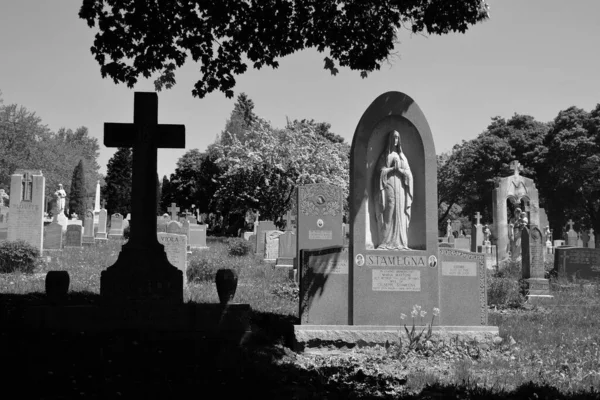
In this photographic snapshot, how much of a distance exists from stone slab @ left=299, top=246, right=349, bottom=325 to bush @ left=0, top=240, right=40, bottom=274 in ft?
35.7

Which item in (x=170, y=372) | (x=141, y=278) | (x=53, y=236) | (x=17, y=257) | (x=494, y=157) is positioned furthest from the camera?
(x=494, y=157)

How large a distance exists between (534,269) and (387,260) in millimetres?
7452

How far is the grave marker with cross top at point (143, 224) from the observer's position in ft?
24.5

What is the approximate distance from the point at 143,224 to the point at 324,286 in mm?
2881

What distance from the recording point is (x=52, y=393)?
4660 mm

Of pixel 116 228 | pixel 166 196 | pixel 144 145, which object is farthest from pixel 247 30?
pixel 166 196

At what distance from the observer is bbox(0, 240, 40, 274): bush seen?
15070 mm

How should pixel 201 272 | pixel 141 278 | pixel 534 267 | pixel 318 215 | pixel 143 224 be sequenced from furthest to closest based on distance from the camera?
pixel 201 272
pixel 318 215
pixel 534 267
pixel 143 224
pixel 141 278

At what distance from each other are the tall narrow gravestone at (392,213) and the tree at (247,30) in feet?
4.22

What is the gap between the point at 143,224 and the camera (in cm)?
778

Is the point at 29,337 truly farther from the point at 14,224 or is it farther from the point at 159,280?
the point at 14,224

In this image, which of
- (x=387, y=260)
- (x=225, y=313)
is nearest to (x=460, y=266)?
(x=387, y=260)

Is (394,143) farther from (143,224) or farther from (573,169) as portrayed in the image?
(573,169)

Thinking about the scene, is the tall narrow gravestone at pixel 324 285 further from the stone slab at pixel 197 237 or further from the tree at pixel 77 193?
the tree at pixel 77 193
